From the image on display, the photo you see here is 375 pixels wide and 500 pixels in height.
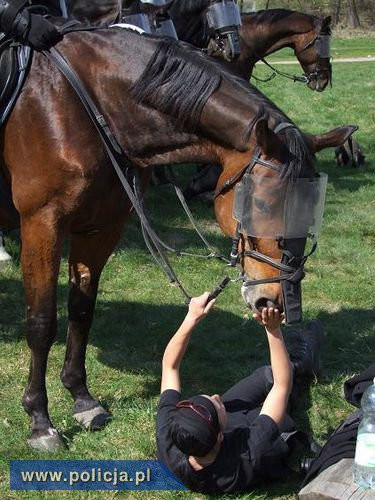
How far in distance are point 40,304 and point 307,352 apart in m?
1.72

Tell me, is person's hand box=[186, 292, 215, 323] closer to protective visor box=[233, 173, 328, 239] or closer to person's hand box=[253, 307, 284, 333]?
person's hand box=[253, 307, 284, 333]

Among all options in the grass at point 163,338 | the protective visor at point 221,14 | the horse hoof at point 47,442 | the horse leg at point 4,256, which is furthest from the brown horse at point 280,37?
the horse hoof at point 47,442

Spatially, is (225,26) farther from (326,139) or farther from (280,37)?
(326,139)

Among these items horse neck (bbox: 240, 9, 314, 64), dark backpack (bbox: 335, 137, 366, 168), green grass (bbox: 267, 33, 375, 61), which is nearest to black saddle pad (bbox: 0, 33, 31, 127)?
horse neck (bbox: 240, 9, 314, 64)

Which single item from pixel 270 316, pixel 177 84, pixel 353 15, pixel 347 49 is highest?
pixel 177 84

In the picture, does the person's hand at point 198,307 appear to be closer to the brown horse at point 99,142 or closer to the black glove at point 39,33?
the brown horse at point 99,142

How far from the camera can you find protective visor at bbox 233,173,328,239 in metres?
3.55

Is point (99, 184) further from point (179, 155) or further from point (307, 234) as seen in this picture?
point (307, 234)

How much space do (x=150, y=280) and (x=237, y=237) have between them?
3.37 metres

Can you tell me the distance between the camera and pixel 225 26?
8133mm

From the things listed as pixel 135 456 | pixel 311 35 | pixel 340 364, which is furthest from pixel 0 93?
pixel 311 35

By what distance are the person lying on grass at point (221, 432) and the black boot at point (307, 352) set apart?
0.61 meters

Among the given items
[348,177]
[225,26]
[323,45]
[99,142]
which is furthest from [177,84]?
[348,177]

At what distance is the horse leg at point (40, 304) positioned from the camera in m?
4.09
